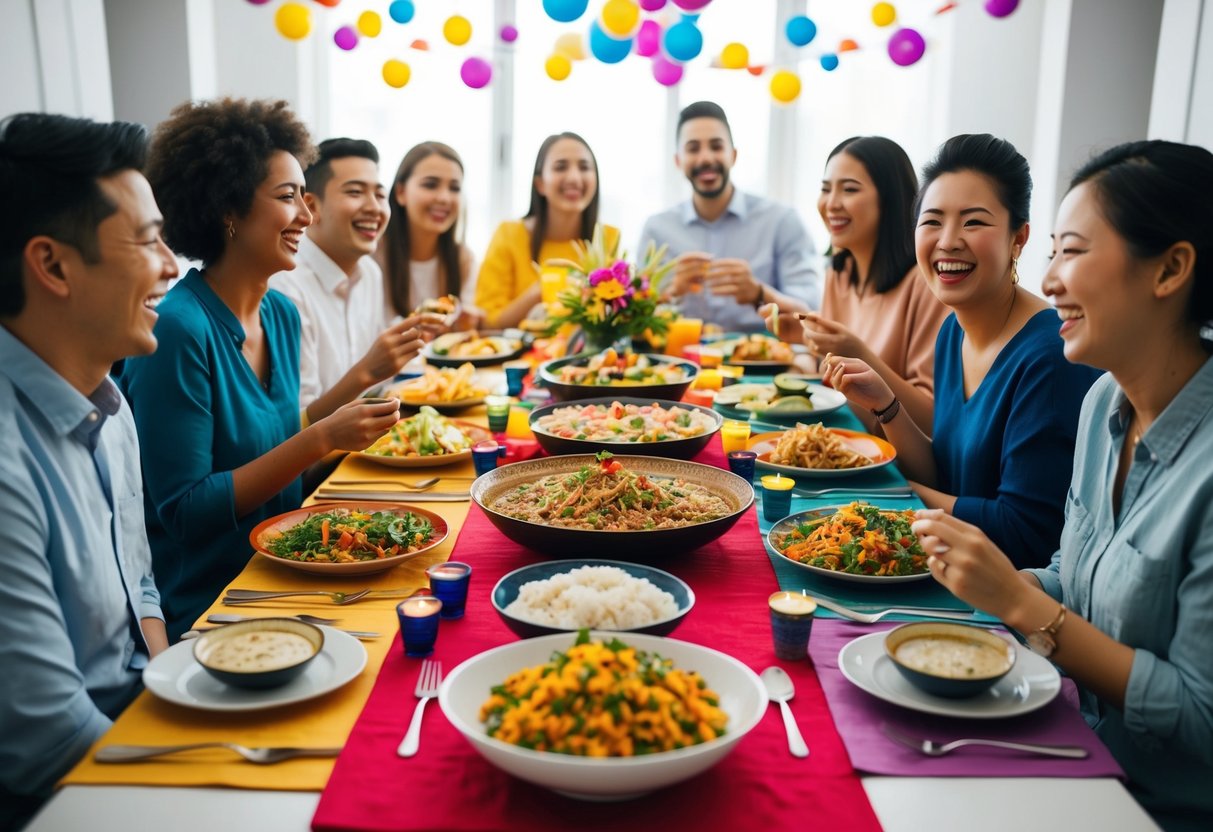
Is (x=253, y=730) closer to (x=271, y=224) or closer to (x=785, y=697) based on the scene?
(x=785, y=697)

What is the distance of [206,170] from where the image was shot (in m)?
2.28

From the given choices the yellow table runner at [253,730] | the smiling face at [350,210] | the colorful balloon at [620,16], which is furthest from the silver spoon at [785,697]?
the colorful balloon at [620,16]

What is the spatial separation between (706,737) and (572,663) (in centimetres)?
17

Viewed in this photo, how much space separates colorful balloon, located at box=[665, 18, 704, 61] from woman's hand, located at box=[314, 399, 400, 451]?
3842mm

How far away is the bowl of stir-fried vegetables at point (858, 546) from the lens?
66.1 inches

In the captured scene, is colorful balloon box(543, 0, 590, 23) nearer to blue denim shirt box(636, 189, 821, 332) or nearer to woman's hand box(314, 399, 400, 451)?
blue denim shirt box(636, 189, 821, 332)

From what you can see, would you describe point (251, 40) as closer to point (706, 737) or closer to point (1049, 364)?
point (1049, 364)

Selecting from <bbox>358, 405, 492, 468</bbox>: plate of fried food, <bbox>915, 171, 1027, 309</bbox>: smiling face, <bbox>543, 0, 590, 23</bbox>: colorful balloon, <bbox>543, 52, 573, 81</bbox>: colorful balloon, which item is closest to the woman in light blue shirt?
<bbox>915, 171, 1027, 309</bbox>: smiling face

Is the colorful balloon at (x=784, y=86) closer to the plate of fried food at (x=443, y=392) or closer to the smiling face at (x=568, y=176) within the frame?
the smiling face at (x=568, y=176)

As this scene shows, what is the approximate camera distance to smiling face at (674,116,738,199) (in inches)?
203

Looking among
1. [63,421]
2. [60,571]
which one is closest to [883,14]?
[63,421]

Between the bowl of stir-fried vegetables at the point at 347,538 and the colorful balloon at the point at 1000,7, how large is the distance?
4.22m

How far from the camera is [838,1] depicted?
6.41 meters

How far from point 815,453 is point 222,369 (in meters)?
1.42
